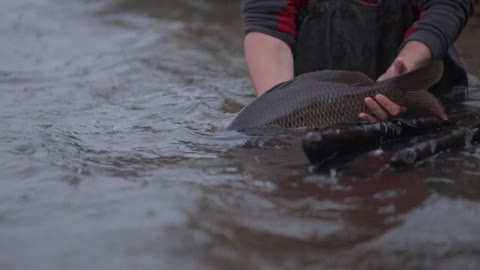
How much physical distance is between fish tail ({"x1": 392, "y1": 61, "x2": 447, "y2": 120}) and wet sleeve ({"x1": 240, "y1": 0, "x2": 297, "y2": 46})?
0.87 meters

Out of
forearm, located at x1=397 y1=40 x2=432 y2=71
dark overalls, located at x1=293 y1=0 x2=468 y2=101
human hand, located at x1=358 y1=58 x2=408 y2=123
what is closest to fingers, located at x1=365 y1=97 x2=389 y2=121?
human hand, located at x1=358 y1=58 x2=408 y2=123

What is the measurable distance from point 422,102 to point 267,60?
0.83 meters

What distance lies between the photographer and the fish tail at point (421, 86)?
2.78 metres

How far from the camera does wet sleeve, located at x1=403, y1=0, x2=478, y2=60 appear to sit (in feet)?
10.8

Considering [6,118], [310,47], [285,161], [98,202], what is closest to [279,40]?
[310,47]

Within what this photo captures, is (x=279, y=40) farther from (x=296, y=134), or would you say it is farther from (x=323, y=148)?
(x=323, y=148)

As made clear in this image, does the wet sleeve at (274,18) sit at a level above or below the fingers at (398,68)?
above

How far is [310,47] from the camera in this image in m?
3.63

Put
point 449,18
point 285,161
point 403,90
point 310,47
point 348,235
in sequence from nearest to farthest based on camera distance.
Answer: point 348,235 < point 285,161 < point 403,90 < point 449,18 < point 310,47

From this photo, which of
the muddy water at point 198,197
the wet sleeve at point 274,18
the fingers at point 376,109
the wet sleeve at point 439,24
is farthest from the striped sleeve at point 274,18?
the fingers at point 376,109

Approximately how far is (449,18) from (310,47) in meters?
0.68

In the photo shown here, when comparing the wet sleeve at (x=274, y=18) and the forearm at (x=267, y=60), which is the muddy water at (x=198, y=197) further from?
the wet sleeve at (x=274, y=18)

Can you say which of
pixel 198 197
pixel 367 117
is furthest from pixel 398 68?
pixel 198 197

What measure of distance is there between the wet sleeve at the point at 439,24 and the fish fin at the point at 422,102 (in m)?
0.49
